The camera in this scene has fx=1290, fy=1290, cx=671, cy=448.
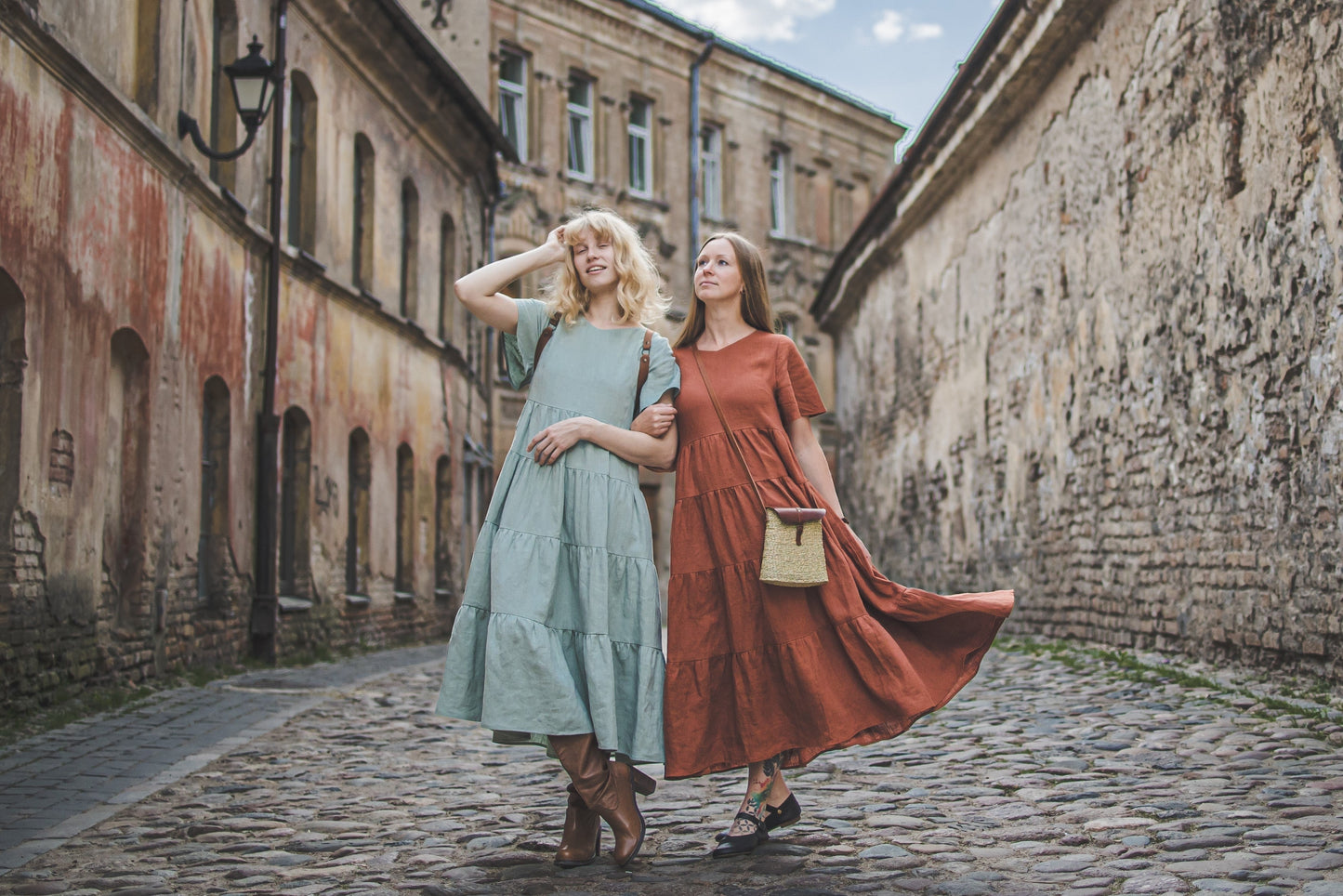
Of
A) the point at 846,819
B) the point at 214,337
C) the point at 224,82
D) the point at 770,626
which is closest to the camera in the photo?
the point at 770,626

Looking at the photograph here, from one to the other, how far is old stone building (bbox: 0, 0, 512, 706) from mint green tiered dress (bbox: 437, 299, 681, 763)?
13.1 ft

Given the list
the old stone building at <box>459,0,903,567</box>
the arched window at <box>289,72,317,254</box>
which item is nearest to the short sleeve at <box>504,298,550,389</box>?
the arched window at <box>289,72,317,254</box>

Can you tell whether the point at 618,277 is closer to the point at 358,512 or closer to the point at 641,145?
the point at 358,512

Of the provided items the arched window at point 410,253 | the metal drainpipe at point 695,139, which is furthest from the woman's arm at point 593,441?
the metal drainpipe at point 695,139

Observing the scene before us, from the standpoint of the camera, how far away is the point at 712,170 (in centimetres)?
2609

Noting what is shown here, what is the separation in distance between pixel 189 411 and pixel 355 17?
5487 millimetres

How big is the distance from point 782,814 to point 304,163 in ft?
33.8

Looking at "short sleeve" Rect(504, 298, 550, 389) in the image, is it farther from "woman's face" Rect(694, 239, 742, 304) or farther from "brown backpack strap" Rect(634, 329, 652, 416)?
"woman's face" Rect(694, 239, 742, 304)

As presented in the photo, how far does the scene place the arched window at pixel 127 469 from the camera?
8.33 m

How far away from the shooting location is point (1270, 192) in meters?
6.98

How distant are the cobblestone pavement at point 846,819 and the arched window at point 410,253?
385 inches

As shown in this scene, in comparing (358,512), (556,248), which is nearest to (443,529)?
(358,512)

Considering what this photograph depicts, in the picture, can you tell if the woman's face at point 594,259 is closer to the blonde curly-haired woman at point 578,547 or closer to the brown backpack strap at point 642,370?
the blonde curly-haired woman at point 578,547

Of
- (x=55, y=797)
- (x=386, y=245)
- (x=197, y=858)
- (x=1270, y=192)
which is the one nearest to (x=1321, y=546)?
(x=1270, y=192)
